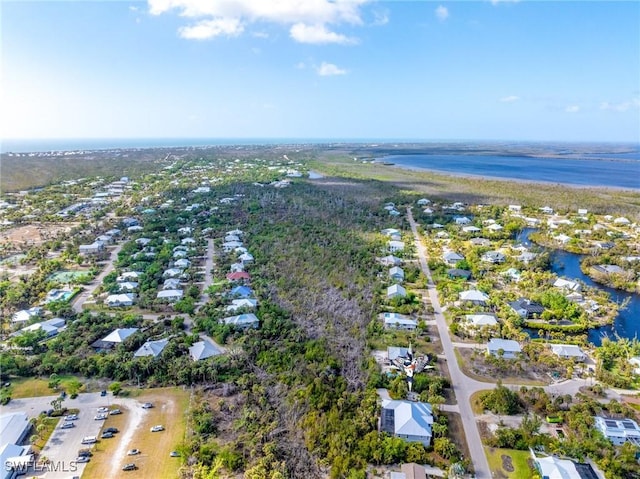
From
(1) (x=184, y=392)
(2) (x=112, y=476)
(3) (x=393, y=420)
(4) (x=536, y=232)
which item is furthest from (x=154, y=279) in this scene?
(4) (x=536, y=232)

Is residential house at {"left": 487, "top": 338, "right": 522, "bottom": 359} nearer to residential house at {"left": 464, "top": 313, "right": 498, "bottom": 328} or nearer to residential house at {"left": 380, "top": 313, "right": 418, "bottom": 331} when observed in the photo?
residential house at {"left": 464, "top": 313, "right": 498, "bottom": 328}

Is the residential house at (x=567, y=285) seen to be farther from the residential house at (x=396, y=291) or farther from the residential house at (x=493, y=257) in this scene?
the residential house at (x=396, y=291)

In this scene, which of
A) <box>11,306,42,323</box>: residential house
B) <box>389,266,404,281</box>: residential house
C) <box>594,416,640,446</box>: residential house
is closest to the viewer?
<box>594,416,640,446</box>: residential house

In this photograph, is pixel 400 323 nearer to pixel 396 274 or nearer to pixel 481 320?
pixel 481 320

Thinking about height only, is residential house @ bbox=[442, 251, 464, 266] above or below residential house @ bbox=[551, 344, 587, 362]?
above

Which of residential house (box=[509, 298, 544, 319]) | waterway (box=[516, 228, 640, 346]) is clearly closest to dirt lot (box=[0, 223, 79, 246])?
residential house (box=[509, 298, 544, 319])
